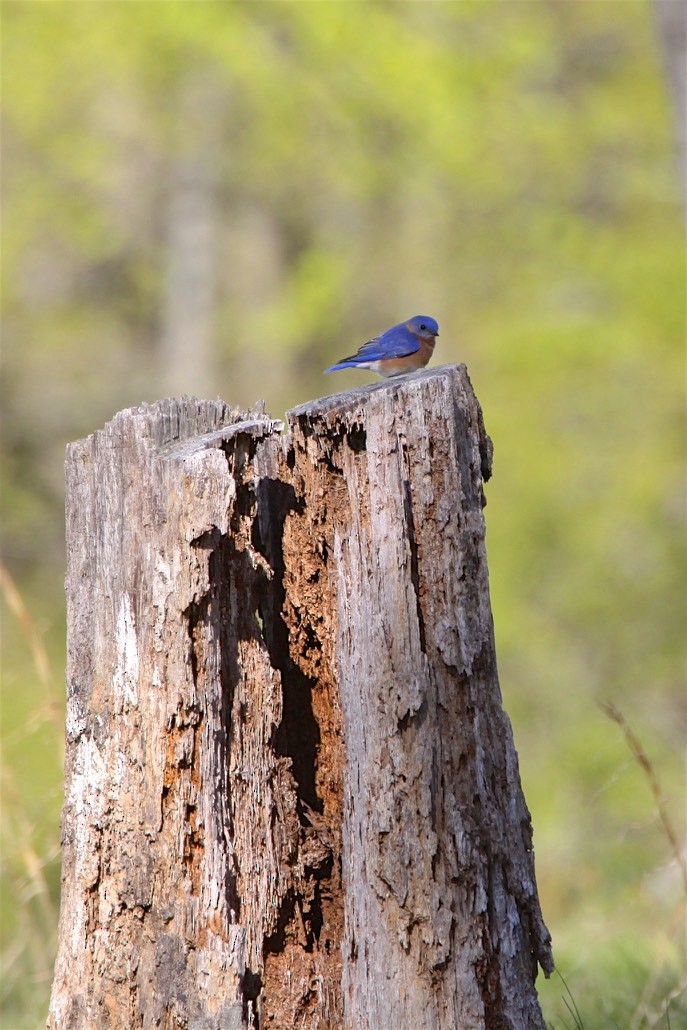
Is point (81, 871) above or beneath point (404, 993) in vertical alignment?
above

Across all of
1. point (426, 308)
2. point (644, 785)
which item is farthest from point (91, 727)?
Result: point (426, 308)

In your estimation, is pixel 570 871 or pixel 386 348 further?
pixel 570 871

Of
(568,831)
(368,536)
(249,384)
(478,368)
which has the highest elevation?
(249,384)

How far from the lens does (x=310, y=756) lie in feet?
6.82

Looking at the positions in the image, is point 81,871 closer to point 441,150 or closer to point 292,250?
point 441,150

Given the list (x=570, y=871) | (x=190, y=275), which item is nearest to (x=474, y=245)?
(x=190, y=275)

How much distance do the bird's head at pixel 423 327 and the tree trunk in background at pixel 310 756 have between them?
5.12 feet

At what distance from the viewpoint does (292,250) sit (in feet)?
44.1

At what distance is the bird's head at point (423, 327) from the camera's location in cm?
356

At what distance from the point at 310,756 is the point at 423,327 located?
1899 mm

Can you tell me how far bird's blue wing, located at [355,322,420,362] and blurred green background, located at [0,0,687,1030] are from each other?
4.99 m

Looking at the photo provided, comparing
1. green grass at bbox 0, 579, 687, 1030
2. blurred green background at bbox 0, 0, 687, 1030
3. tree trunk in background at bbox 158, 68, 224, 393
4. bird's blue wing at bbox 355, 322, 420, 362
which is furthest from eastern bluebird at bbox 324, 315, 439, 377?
tree trunk in background at bbox 158, 68, 224, 393

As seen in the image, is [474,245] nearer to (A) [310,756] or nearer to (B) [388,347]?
(B) [388,347]

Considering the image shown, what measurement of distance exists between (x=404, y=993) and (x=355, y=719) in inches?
18.4
